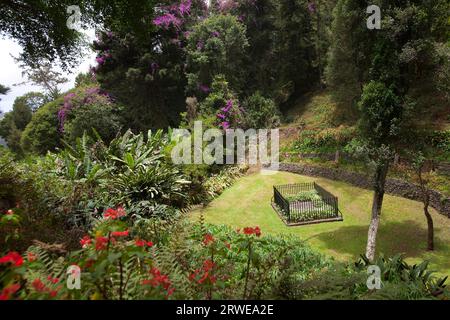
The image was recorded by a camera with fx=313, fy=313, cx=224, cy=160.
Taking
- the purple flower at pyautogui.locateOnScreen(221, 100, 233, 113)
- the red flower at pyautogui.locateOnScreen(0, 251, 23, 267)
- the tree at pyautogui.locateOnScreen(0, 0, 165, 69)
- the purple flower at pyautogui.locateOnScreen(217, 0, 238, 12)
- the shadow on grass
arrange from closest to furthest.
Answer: the red flower at pyautogui.locateOnScreen(0, 251, 23, 267), the tree at pyautogui.locateOnScreen(0, 0, 165, 69), the shadow on grass, the purple flower at pyautogui.locateOnScreen(221, 100, 233, 113), the purple flower at pyautogui.locateOnScreen(217, 0, 238, 12)

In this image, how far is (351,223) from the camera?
509 inches

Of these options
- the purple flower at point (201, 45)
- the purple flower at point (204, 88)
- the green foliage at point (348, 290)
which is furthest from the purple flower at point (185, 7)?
the green foliage at point (348, 290)

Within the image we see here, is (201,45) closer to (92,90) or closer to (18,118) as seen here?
(92,90)

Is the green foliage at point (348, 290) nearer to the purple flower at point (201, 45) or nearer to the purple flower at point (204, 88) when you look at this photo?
the purple flower at point (204, 88)

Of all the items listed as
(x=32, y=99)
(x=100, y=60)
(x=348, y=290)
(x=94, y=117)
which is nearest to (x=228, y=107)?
(x=94, y=117)

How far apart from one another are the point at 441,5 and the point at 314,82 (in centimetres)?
2149

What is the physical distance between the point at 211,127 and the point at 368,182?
9.57 metres

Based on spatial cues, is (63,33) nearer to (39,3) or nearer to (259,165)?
(39,3)

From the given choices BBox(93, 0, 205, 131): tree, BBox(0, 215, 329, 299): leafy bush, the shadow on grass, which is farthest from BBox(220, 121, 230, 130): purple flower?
BBox(0, 215, 329, 299): leafy bush

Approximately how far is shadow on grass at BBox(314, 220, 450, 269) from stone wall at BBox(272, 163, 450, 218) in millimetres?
1422

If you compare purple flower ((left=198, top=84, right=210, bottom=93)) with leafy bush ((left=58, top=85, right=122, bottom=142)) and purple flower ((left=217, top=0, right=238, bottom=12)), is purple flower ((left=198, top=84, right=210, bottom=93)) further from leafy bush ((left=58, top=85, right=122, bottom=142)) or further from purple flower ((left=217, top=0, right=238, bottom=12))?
purple flower ((left=217, top=0, right=238, bottom=12))

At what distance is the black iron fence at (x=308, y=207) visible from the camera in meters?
13.1

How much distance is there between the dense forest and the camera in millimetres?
3373

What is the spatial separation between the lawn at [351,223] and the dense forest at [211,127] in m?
0.20
